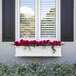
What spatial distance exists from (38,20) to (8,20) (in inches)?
32.3

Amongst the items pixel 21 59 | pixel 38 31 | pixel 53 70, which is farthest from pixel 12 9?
pixel 53 70

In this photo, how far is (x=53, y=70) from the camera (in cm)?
310

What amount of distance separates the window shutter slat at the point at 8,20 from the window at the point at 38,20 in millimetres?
151

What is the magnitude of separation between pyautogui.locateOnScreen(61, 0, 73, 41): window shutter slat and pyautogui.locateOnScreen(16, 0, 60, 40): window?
0.15m

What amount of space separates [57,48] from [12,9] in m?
1.59

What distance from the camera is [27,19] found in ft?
12.1

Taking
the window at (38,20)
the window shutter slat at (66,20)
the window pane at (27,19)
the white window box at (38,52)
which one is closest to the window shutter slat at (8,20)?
the window at (38,20)

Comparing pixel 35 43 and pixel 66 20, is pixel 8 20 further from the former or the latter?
pixel 66 20

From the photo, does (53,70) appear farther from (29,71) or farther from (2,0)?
(2,0)

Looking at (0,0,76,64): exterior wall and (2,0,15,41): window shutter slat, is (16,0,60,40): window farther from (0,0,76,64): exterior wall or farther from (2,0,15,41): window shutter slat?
(0,0,76,64): exterior wall

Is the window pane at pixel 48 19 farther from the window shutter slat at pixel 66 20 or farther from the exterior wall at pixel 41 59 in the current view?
Answer: the exterior wall at pixel 41 59

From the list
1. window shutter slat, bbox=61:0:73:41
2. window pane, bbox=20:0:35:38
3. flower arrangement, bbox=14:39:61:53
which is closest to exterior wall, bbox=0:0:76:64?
window shutter slat, bbox=61:0:73:41

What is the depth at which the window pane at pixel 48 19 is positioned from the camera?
3.67m

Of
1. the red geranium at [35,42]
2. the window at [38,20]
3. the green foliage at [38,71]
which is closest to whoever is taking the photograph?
the green foliage at [38,71]
